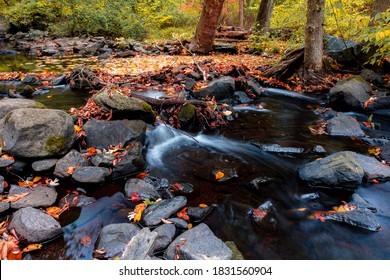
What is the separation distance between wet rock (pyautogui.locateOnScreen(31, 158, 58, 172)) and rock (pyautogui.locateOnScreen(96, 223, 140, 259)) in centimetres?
146

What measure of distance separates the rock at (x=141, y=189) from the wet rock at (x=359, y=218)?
2117mm

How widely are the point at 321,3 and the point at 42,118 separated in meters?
7.42

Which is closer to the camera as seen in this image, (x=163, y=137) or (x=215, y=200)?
(x=215, y=200)

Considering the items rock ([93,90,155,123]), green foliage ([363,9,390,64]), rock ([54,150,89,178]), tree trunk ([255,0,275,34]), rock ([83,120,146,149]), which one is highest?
tree trunk ([255,0,275,34])

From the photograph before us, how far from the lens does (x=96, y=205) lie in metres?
3.29

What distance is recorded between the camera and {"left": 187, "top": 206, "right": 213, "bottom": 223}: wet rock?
3.06 m

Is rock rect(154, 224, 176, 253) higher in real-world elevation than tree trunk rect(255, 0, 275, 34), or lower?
lower

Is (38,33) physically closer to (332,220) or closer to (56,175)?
(56,175)

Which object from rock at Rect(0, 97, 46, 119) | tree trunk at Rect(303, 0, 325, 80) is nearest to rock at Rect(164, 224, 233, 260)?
rock at Rect(0, 97, 46, 119)

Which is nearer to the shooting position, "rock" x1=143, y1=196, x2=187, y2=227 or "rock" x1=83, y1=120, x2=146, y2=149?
"rock" x1=143, y1=196, x2=187, y2=227

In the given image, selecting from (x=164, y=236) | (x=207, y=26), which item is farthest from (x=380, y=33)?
(x=207, y=26)

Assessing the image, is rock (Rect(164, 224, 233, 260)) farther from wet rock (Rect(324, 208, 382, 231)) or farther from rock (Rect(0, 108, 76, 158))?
rock (Rect(0, 108, 76, 158))

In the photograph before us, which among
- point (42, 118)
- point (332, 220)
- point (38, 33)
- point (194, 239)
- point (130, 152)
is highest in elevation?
point (38, 33)

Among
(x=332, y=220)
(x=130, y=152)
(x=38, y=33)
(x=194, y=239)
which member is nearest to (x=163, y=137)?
(x=130, y=152)
